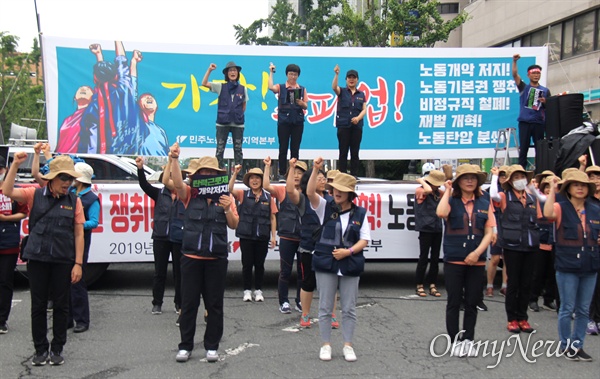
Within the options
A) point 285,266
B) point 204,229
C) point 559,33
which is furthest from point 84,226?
point 559,33

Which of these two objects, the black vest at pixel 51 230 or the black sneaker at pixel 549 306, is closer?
the black vest at pixel 51 230

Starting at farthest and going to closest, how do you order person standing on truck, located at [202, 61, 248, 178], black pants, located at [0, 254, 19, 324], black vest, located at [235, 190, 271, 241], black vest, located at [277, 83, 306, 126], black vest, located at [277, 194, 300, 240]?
black vest, located at [277, 83, 306, 126]
person standing on truck, located at [202, 61, 248, 178]
black vest, located at [235, 190, 271, 241]
black vest, located at [277, 194, 300, 240]
black pants, located at [0, 254, 19, 324]

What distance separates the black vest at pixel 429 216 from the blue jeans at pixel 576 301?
8.90 ft

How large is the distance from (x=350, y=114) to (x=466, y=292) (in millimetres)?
4982

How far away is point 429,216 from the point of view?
27.6ft

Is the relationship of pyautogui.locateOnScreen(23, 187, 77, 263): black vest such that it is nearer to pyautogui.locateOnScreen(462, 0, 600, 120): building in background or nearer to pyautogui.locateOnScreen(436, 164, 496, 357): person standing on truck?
pyautogui.locateOnScreen(436, 164, 496, 357): person standing on truck

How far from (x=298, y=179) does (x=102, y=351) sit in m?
2.92

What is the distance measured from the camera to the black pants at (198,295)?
5594 mm

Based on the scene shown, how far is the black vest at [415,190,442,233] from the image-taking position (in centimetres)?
841

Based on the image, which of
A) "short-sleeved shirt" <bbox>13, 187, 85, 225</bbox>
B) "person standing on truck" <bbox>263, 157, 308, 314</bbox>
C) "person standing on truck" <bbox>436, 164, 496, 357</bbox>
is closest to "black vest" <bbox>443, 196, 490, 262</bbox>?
"person standing on truck" <bbox>436, 164, 496, 357</bbox>

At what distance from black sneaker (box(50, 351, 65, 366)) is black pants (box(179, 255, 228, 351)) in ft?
3.53

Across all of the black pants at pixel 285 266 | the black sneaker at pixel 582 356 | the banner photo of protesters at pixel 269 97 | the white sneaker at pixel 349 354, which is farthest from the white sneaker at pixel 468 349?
the banner photo of protesters at pixel 269 97

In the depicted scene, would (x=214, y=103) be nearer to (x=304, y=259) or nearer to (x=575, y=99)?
(x=304, y=259)

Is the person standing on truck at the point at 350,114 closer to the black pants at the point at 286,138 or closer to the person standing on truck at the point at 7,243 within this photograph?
the black pants at the point at 286,138
